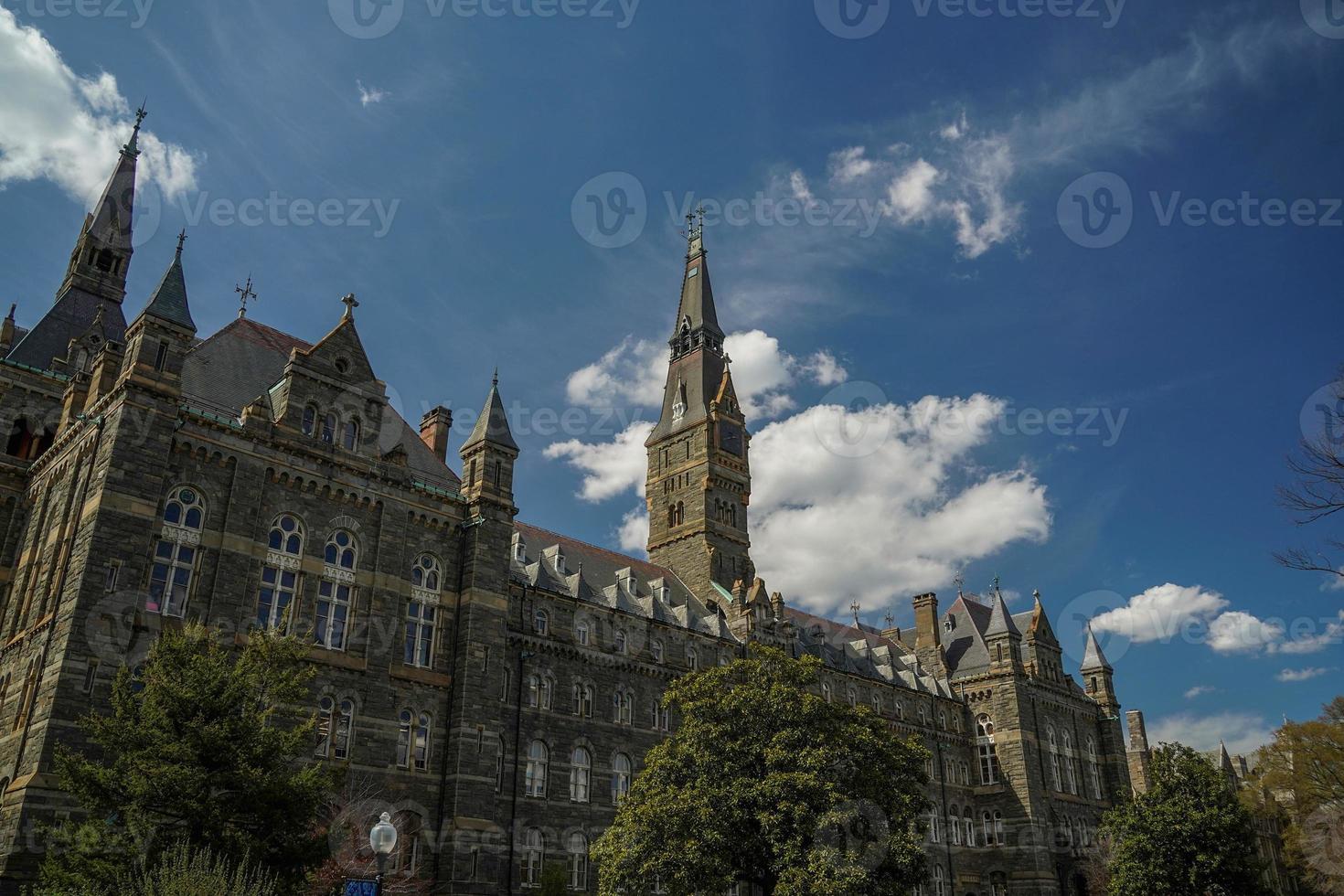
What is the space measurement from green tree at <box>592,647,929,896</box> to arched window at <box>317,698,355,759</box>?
9.44 m

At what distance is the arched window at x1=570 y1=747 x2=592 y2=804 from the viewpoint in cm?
4631

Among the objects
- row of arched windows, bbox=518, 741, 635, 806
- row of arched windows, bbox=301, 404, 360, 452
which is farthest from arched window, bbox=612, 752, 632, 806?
row of arched windows, bbox=301, 404, 360, 452

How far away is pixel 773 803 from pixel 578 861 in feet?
50.9

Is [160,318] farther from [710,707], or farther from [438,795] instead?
[710,707]

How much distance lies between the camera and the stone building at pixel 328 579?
103ft

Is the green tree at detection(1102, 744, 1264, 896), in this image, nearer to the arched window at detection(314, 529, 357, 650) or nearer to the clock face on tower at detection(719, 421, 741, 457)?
the clock face on tower at detection(719, 421, 741, 457)

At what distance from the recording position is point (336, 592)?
120 feet

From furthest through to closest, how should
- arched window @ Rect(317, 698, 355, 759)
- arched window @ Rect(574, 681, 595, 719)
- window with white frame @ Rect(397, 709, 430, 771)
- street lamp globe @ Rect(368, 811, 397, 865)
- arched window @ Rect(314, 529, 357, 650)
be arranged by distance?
arched window @ Rect(574, 681, 595, 719) < window with white frame @ Rect(397, 709, 430, 771) < arched window @ Rect(314, 529, 357, 650) < arched window @ Rect(317, 698, 355, 759) < street lamp globe @ Rect(368, 811, 397, 865)

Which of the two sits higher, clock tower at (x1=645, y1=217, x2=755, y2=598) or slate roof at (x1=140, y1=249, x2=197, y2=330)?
clock tower at (x1=645, y1=217, x2=755, y2=598)

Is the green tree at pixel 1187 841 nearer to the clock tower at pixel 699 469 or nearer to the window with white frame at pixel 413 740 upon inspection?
the clock tower at pixel 699 469

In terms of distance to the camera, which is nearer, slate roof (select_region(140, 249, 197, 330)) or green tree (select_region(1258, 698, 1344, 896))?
slate roof (select_region(140, 249, 197, 330))

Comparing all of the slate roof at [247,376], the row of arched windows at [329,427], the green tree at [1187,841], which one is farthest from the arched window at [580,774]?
the green tree at [1187,841]

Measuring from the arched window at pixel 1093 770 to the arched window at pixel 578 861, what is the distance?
46500 mm

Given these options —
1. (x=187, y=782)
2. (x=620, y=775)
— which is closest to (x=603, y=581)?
(x=620, y=775)
